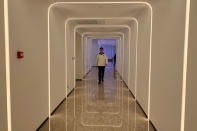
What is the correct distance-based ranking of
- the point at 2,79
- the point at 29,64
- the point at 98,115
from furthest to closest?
the point at 98,115
the point at 29,64
the point at 2,79

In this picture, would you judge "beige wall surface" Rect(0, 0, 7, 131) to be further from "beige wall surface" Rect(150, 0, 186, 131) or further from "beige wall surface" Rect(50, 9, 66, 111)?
"beige wall surface" Rect(150, 0, 186, 131)

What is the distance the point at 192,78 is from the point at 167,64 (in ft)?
3.14

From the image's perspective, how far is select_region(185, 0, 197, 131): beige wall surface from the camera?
2.09m

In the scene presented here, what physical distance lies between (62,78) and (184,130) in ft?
13.6

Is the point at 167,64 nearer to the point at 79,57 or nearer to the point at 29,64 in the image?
the point at 29,64

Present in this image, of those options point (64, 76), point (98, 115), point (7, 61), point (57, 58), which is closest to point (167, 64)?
point (98, 115)

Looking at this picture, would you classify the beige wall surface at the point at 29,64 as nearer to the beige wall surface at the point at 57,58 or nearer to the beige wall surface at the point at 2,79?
the beige wall surface at the point at 2,79

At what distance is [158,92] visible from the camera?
3.59 metres

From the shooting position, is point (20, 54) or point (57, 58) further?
point (57, 58)

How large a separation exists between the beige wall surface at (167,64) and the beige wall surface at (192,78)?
228mm

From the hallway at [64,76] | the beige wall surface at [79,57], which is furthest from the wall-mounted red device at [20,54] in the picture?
the beige wall surface at [79,57]

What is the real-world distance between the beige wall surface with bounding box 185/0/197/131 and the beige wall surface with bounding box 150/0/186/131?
23cm

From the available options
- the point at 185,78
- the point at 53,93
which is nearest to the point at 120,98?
the point at 53,93

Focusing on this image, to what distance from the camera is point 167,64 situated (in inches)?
122
